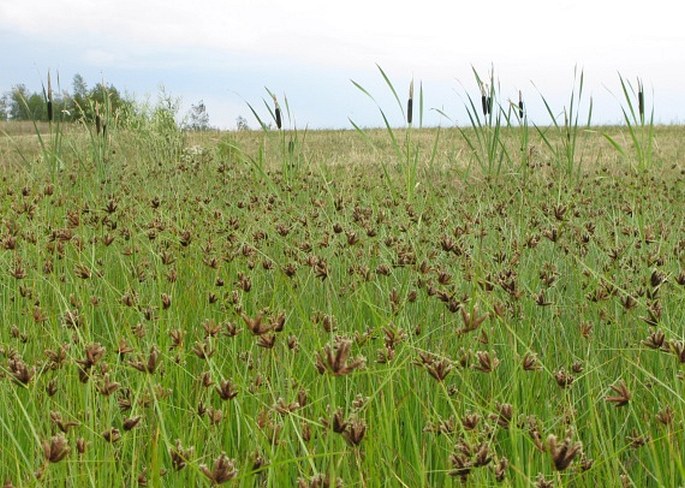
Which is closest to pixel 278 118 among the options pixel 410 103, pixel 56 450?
pixel 410 103

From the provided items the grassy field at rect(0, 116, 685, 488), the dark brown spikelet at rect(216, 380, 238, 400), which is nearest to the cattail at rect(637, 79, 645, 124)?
the grassy field at rect(0, 116, 685, 488)

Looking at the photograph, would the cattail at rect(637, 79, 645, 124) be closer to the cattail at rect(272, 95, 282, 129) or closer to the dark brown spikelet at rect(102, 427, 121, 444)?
the cattail at rect(272, 95, 282, 129)

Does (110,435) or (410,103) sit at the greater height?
(410,103)

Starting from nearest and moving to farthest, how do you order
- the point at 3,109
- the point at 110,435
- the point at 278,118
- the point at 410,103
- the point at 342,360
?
the point at 342,360 → the point at 110,435 → the point at 410,103 → the point at 278,118 → the point at 3,109

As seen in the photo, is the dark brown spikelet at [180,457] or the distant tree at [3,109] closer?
the dark brown spikelet at [180,457]

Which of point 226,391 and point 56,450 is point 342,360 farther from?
point 56,450

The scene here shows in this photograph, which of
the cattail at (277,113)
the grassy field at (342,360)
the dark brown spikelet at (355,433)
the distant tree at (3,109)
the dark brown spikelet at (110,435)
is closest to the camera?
the dark brown spikelet at (355,433)

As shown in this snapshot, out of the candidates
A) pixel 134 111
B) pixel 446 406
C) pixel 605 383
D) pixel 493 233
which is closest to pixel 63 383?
pixel 446 406

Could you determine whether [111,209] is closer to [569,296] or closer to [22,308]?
[22,308]

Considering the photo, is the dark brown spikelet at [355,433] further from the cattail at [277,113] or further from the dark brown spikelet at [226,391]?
the cattail at [277,113]

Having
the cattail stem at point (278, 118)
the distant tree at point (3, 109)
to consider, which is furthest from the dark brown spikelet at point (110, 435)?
the distant tree at point (3, 109)

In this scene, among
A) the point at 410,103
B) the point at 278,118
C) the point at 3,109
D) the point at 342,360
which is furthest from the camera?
the point at 3,109

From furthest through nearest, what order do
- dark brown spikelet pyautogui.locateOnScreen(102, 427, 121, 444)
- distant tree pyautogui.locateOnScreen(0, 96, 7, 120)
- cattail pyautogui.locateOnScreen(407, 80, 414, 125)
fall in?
distant tree pyautogui.locateOnScreen(0, 96, 7, 120) < cattail pyautogui.locateOnScreen(407, 80, 414, 125) < dark brown spikelet pyautogui.locateOnScreen(102, 427, 121, 444)

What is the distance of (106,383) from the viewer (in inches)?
71.6
